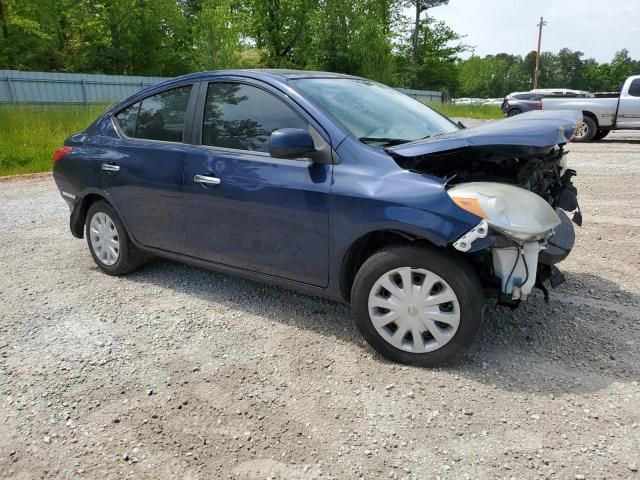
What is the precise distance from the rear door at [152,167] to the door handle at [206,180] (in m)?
0.17

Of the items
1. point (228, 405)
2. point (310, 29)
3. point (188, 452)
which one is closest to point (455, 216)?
point (228, 405)

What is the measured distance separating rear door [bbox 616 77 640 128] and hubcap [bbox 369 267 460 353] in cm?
1426

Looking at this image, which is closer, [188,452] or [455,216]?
[188,452]

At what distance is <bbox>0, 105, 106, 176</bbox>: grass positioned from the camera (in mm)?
11461

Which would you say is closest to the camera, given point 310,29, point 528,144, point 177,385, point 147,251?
point 528,144

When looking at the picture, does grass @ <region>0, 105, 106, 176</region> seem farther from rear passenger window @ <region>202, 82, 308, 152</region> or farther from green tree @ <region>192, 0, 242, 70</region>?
green tree @ <region>192, 0, 242, 70</region>

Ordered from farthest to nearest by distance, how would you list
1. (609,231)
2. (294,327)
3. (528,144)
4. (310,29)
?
1. (310,29)
2. (609,231)
3. (294,327)
4. (528,144)

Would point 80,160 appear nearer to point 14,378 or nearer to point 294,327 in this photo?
point 14,378

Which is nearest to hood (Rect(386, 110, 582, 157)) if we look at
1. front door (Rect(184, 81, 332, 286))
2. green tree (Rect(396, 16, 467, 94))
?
front door (Rect(184, 81, 332, 286))

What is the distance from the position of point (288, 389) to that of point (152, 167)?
210 centimetres

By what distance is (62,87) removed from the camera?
23922 millimetres

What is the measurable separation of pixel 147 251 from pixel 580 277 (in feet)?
11.7

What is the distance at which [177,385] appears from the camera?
293 cm

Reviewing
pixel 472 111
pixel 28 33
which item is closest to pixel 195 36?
pixel 28 33
